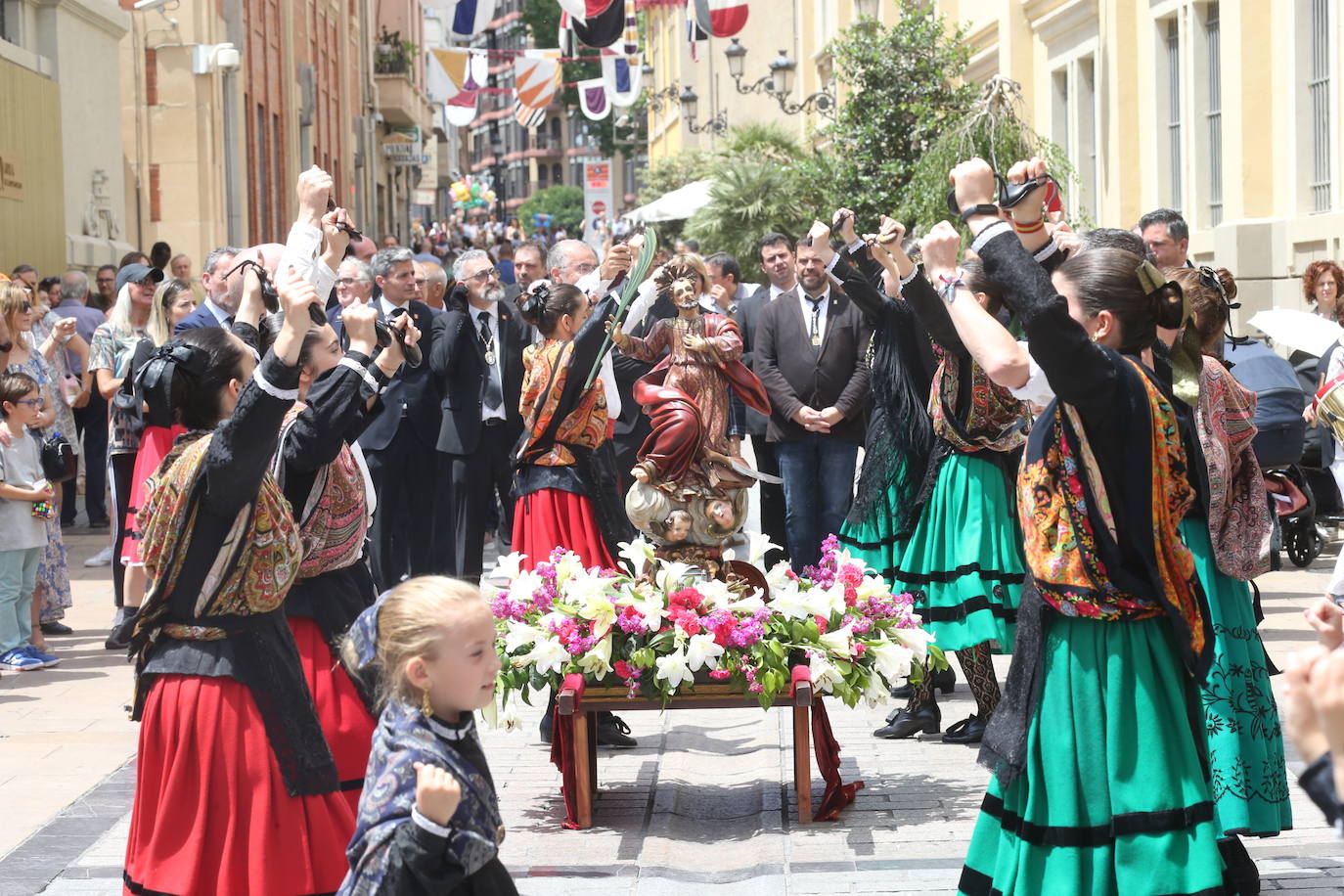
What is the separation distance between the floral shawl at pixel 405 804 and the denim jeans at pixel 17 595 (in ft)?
20.0

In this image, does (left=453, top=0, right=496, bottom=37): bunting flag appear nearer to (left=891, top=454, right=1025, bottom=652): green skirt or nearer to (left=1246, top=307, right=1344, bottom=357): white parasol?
(left=1246, top=307, right=1344, bottom=357): white parasol

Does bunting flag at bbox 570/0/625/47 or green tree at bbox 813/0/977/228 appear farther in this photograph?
bunting flag at bbox 570/0/625/47

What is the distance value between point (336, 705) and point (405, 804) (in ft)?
5.31

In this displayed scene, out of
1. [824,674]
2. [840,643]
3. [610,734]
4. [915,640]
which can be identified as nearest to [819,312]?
[610,734]

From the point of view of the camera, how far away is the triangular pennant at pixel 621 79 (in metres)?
39.6

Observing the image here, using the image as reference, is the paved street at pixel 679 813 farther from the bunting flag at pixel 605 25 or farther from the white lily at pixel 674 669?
the bunting flag at pixel 605 25

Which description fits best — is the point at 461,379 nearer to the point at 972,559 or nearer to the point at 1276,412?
the point at 972,559

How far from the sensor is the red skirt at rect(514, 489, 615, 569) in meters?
7.26

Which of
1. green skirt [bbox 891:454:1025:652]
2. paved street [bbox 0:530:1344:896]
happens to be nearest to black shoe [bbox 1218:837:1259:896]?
paved street [bbox 0:530:1344:896]

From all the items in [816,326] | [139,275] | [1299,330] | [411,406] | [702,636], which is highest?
[139,275]

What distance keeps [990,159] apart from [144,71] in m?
12.7

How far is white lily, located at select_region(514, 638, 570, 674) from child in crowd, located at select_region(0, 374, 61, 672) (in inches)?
161

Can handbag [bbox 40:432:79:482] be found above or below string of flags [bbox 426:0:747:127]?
below

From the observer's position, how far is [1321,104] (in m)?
14.2
